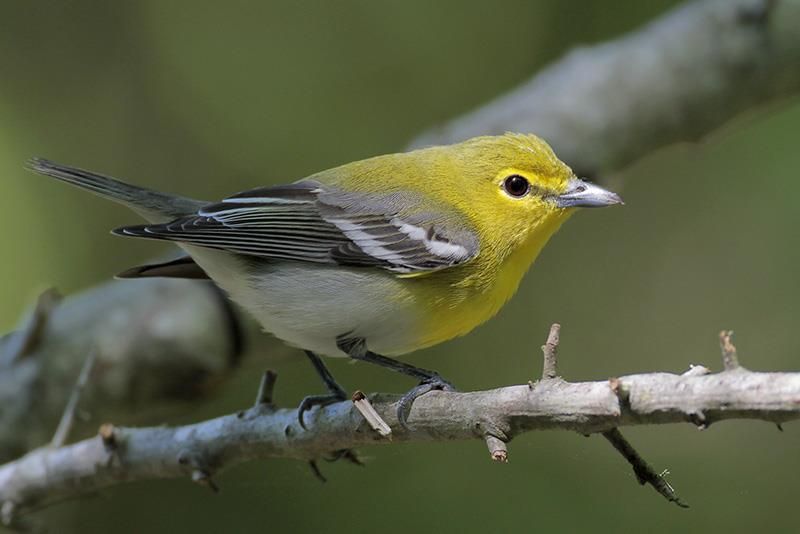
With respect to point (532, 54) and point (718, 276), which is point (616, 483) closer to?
point (718, 276)

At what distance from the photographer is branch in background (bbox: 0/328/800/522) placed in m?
1.80

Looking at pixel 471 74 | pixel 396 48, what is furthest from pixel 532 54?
pixel 396 48

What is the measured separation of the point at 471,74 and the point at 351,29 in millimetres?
966

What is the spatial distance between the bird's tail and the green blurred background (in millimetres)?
1334

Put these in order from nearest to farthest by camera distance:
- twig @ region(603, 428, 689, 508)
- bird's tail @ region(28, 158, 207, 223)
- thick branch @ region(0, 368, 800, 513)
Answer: thick branch @ region(0, 368, 800, 513) < twig @ region(603, 428, 689, 508) < bird's tail @ region(28, 158, 207, 223)

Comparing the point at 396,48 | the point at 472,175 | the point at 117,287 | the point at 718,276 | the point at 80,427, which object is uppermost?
the point at 396,48

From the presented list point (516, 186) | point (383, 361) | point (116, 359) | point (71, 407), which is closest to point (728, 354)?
point (383, 361)

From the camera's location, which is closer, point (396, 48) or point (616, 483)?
point (616, 483)

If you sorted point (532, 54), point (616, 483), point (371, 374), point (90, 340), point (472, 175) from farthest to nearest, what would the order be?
point (532, 54) < point (371, 374) < point (616, 483) < point (90, 340) < point (472, 175)

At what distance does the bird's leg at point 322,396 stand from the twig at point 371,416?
476 millimetres

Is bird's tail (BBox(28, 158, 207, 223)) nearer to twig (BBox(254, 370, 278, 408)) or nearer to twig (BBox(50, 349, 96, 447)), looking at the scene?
twig (BBox(50, 349, 96, 447))

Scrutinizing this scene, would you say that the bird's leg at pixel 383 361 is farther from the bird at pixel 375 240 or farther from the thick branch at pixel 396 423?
the thick branch at pixel 396 423

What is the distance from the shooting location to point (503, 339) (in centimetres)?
579

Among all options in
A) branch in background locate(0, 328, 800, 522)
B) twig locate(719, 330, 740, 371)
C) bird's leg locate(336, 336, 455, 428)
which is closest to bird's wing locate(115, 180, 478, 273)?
bird's leg locate(336, 336, 455, 428)
